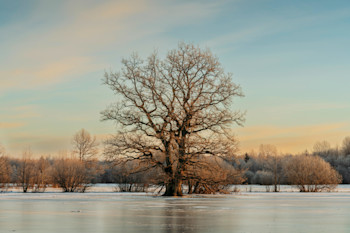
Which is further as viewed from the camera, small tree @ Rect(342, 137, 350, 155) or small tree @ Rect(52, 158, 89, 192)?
small tree @ Rect(342, 137, 350, 155)

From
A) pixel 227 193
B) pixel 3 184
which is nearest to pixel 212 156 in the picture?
pixel 227 193

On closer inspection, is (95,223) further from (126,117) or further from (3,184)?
(3,184)

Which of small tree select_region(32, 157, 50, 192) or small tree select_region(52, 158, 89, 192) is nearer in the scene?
small tree select_region(52, 158, 89, 192)

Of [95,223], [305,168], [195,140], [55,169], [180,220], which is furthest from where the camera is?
[305,168]

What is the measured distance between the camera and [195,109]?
30266 mm

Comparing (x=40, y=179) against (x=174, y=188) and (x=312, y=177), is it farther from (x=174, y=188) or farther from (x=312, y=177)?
(x=312, y=177)

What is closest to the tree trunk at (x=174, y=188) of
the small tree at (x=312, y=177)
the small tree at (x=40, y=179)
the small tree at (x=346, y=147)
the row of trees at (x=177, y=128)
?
the row of trees at (x=177, y=128)

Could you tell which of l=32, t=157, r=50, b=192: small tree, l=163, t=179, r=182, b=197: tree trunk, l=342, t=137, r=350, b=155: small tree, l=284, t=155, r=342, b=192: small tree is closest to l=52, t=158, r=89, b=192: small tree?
l=32, t=157, r=50, b=192: small tree

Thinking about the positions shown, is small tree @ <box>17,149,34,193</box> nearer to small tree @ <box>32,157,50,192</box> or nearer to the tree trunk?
small tree @ <box>32,157,50,192</box>

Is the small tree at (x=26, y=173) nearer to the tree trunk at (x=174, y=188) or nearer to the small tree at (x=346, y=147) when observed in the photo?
the tree trunk at (x=174, y=188)

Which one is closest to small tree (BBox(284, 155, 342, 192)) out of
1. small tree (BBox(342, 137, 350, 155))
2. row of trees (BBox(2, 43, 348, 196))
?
row of trees (BBox(2, 43, 348, 196))

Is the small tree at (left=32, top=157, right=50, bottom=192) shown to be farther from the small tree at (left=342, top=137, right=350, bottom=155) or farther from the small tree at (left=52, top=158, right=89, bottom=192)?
the small tree at (left=342, top=137, right=350, bottom=155)

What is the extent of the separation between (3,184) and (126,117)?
21.2 meters

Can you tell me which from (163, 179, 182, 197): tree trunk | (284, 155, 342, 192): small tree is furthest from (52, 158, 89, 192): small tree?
(284, 155, 342, 192): small tree
